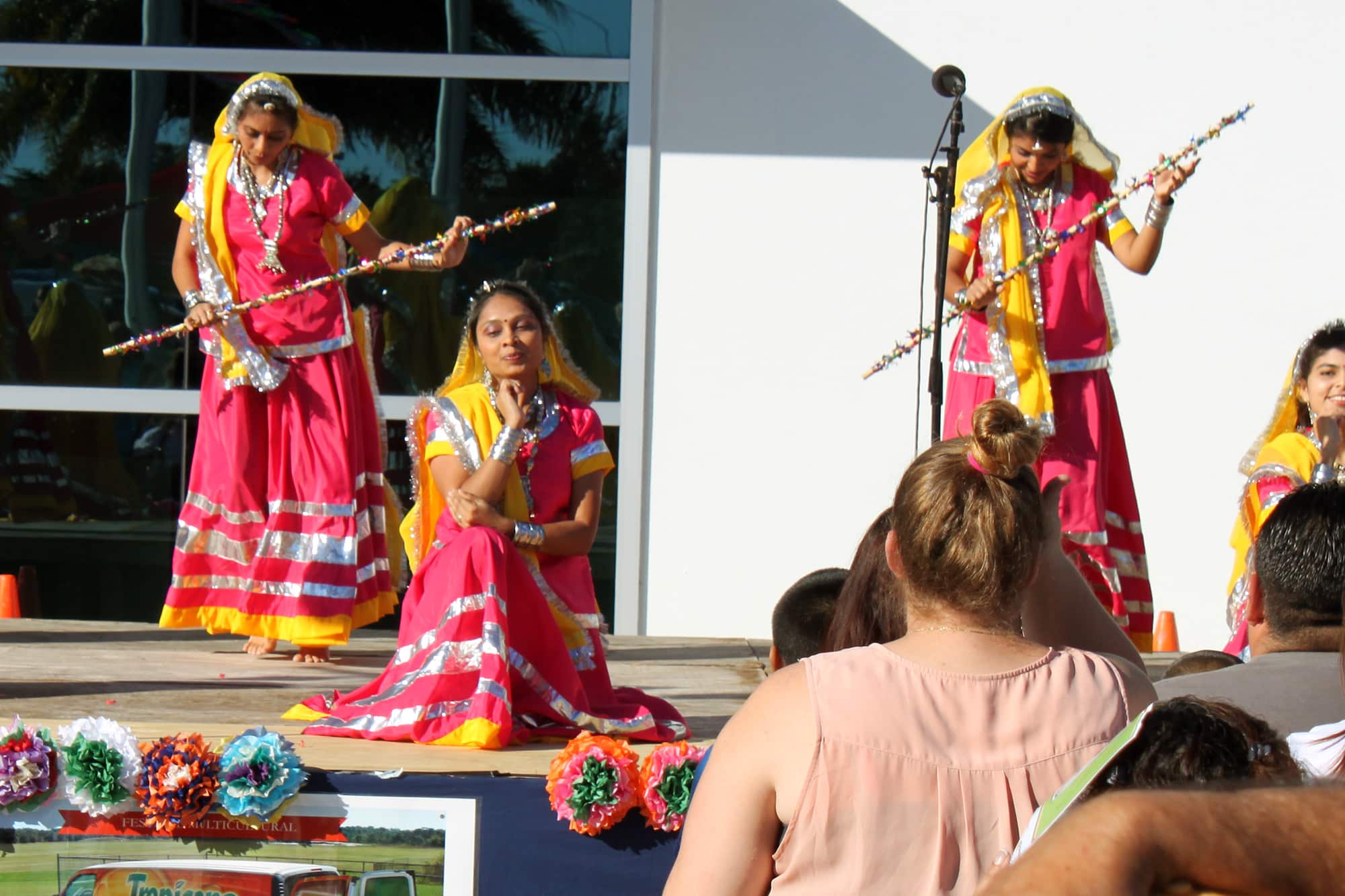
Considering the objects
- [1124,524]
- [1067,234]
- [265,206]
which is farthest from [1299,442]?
[265,206]

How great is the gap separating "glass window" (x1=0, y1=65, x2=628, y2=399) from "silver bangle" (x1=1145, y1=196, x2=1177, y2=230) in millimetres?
2461

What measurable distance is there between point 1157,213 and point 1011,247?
0.39 m

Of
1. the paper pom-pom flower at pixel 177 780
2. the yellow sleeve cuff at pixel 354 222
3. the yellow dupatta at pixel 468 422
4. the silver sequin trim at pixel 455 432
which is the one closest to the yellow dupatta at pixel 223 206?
the yellow sleeve cuff at pixel 354 222

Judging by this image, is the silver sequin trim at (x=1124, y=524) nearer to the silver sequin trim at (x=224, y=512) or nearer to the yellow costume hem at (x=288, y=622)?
the yellow costume hem at (x=288, y=622)

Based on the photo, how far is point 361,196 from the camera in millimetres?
6121

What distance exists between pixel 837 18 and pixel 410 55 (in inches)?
66.5

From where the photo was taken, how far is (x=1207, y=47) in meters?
5.62

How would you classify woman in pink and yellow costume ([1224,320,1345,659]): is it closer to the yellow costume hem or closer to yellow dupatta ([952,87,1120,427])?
yellow dupatta ([952,87,1120,427])

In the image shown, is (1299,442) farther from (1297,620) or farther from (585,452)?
(1297,620)

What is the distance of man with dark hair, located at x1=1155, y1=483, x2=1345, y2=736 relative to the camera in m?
1.79

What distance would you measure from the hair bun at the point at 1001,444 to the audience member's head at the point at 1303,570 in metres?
0.56

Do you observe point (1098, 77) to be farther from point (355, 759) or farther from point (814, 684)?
point (814, 684)

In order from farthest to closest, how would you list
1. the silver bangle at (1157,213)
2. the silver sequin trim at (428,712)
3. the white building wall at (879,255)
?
1. the white building wall at (879,255)
2. the silver bangle at (1157,213)
3. the silver sequin trim at (428,712)

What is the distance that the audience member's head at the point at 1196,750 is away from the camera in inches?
35.1
